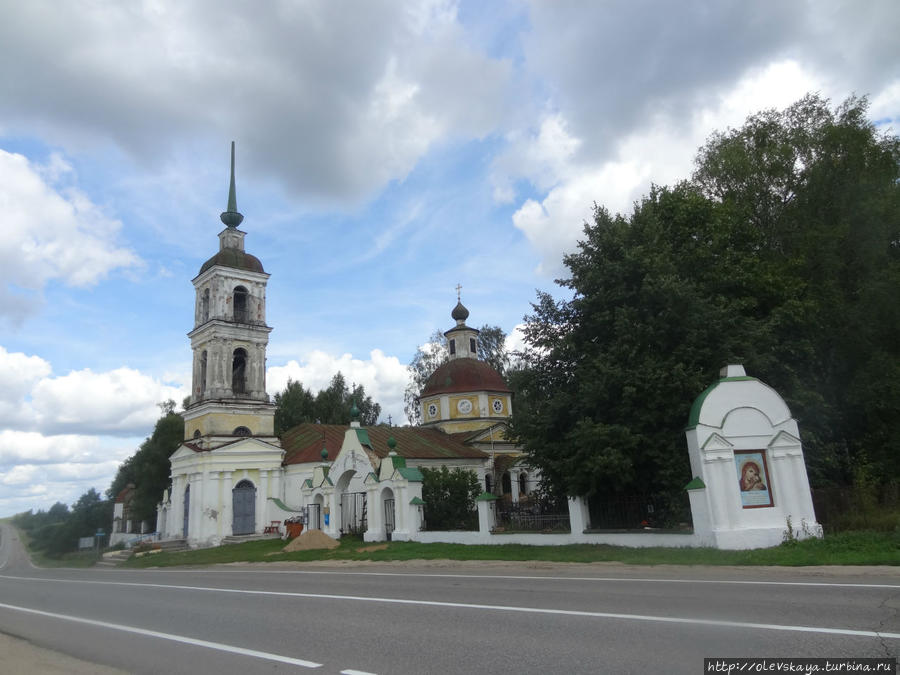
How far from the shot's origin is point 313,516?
25.9 meters

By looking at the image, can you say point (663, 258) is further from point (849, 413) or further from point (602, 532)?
point (849, 413)

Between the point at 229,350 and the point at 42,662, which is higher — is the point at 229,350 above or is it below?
above

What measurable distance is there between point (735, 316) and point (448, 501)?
462 inches

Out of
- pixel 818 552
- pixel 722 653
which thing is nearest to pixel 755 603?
pixel 722 653

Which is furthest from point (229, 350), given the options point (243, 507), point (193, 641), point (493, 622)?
point (493, 622)

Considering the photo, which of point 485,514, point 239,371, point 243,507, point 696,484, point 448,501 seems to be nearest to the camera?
point 696,484

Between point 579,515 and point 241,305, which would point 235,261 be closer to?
point 241,305

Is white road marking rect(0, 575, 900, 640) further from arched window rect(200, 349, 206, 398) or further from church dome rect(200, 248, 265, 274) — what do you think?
church dome rect(200, 248, 265, 274)

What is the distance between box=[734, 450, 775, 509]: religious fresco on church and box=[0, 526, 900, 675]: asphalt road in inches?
120

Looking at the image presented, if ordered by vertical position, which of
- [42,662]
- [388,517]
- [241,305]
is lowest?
[42,662]

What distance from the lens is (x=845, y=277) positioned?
21.3 m

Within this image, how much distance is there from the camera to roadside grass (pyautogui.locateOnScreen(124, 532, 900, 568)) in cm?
1147

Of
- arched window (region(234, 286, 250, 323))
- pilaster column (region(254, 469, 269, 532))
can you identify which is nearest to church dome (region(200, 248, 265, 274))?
arched window (region(234, 286, 250, 323))

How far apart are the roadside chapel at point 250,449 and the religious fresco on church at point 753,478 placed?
14.8 m
